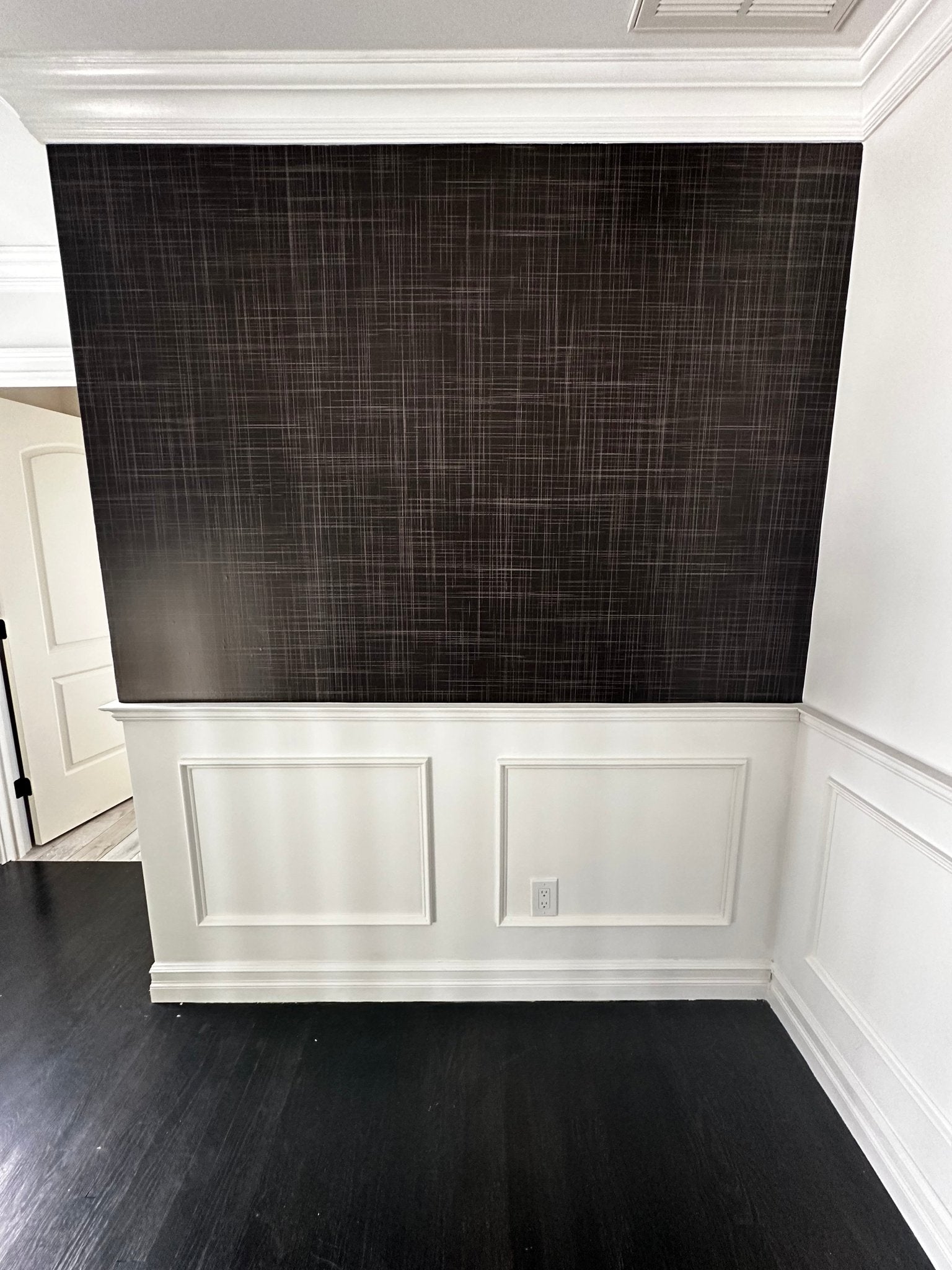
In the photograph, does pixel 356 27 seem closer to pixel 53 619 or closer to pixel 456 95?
pixel 456 95

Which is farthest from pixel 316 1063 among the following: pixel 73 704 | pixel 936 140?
pixel 936 140

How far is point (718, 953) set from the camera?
1.89m

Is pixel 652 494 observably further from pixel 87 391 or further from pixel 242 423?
pixel 87 391

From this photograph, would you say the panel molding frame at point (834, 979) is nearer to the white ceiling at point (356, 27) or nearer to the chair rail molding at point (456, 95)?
the chair rail molding at point (456, 95)

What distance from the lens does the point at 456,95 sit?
148cm

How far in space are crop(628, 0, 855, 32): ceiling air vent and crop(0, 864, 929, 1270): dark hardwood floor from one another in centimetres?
262

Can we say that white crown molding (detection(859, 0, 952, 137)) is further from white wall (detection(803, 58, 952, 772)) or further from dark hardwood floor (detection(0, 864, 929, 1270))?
dark hardwood floor (detection(0, 864, 929, 1270))

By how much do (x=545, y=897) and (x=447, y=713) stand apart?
67 centimetres

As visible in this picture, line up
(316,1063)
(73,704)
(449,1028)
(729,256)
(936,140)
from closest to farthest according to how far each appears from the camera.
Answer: (936,140)
(729,256)
(316,1063)
(449,1028)
(73,704)

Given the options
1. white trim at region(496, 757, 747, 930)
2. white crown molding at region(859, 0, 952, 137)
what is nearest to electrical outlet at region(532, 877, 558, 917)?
white trim at region(496, 757, 747, 930)

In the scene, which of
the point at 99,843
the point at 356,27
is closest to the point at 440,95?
the point at 356,27

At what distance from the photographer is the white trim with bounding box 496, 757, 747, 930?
5.86ft

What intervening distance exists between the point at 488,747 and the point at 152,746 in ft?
3.40

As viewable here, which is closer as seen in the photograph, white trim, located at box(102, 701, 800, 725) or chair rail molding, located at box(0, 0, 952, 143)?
chair rail molding, located at box(0, 0, 952, 143)
